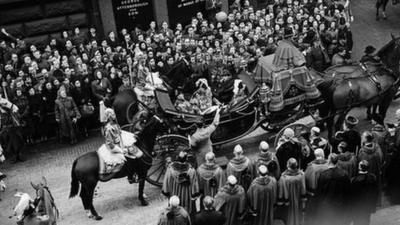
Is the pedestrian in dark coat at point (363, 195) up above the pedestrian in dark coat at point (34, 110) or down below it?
below

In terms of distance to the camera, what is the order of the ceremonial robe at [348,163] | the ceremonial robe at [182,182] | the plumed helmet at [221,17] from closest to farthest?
the ceremonial robe at [348,163] < the ceremonial robe at [182,182] < the plumed helmet at [221,17]

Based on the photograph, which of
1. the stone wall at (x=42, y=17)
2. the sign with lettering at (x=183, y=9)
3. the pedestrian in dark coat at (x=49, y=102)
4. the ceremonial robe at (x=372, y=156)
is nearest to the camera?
the ceremonial robe at (x=372, y=156)

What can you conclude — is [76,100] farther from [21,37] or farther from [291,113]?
[291,113]

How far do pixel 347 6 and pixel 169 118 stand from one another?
9.94 meters

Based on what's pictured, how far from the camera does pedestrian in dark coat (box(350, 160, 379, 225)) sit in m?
12.8

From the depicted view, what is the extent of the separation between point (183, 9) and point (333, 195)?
12461mm

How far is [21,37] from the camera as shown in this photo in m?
21.9

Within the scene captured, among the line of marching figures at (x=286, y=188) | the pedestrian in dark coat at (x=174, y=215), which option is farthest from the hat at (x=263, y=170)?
the pedestrian in dark coat at (x=174, y=215)

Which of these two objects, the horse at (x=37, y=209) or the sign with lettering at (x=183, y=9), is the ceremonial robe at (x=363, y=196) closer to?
the horse at (x=37, y=209)

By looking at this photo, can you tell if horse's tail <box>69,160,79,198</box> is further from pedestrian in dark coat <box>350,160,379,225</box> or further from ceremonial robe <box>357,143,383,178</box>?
ceremonial robe <box>357,143,383,178</box>

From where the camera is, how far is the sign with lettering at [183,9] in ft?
76.8

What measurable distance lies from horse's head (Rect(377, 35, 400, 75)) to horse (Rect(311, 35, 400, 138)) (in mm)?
296

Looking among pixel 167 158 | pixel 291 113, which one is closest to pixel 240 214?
pixel 167 158

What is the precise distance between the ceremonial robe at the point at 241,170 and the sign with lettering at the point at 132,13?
1083cm
